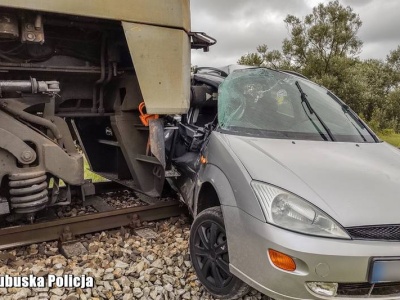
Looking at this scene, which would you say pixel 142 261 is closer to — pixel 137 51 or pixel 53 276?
pixel 53 276

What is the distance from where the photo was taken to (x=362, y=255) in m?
2.05

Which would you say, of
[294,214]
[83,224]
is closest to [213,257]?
[294,214]

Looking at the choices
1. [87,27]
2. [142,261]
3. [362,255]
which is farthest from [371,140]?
[87,27]

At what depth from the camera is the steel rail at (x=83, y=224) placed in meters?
3.62

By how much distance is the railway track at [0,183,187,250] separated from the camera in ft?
11.9

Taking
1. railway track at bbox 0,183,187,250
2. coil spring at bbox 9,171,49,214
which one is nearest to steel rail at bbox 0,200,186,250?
railway track at bbox 0,183,187,250

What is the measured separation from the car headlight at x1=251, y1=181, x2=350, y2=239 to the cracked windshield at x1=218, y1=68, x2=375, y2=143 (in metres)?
0.86

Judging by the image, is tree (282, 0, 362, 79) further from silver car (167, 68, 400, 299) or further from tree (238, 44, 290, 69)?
silver car (167, 68, 400, 299)

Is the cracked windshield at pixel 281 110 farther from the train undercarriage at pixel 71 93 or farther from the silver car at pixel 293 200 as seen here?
the train undercarriage at pixel 71 93

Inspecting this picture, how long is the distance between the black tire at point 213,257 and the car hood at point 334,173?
565 millimetres

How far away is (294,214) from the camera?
7.30 ft

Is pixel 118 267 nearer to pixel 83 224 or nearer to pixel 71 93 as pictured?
pixel 83 224

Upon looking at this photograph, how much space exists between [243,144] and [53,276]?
1.88 m

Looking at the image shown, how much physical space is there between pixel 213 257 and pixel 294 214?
0.87m
